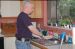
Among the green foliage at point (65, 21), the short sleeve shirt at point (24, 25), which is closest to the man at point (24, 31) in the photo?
the short sleeve shirt at point (24, 25)

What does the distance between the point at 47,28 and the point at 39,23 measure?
1.42ft

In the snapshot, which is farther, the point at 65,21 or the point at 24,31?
the point at 65,21

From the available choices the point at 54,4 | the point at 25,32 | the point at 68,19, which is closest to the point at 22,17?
the point at 25,32

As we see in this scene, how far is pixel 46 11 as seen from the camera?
4.30 meters

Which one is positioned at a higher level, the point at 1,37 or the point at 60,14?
the point at 60,14

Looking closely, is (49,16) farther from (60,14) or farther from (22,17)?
(22,17)

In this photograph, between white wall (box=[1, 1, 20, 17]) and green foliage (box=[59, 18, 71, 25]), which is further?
Answer: white wall (box=[1, 1, 20, 17])

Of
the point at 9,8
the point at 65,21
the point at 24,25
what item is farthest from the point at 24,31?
the point at 9,8

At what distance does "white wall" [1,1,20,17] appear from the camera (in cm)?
450

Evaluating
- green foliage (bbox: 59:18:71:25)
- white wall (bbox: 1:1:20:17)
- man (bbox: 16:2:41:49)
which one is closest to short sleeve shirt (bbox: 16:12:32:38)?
man (bbox: 16:2:41:49)

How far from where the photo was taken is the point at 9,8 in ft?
14.9

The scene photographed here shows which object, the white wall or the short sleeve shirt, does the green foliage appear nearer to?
the short sleeve shirt

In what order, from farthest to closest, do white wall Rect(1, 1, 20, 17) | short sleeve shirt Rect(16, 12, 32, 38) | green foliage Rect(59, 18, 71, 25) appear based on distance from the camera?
white wall Rect(1, 1, 20, 17) → green foliage Rect(59, 18, 71, 25) → short sleeve shirt Rect(16, 12, 32, 38)

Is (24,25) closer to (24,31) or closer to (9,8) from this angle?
(24,31)
